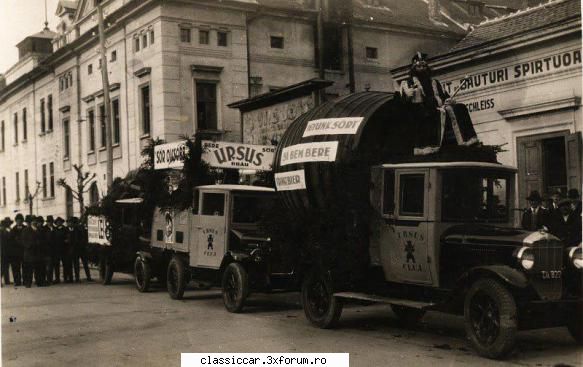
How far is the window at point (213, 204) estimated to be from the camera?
483 inches

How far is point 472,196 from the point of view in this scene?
8.16 meters

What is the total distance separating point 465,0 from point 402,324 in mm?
9219

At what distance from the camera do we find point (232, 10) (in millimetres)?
24531

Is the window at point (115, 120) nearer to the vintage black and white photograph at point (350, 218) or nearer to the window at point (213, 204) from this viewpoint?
the vintage black and white photograph at point (350, 218)

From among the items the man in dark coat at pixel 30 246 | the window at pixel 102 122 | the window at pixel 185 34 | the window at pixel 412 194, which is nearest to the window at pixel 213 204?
the window at pixel 412 194

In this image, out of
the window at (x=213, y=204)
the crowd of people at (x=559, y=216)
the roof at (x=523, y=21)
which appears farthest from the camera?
the roof at (x=523, y=21)

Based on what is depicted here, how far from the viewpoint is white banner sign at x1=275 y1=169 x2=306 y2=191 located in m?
9.29

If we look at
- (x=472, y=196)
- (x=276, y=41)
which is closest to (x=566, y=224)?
(x=472, y=196)

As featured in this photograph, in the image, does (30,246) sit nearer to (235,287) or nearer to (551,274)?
(235,287)

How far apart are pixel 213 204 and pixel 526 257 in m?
6.51

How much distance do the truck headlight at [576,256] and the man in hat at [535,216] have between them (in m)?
2.01

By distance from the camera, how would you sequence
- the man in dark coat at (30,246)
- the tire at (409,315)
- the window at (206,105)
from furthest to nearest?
the window at (206,105) < the man in dark coat at (30,246) < the tire at (409,315)

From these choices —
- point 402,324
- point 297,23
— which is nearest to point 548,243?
point 402,324

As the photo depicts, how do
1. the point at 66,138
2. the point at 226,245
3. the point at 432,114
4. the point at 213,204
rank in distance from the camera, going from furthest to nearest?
the point at 66,138 → the point at 213,204 → the point at 226,245 → the point at 432,114
